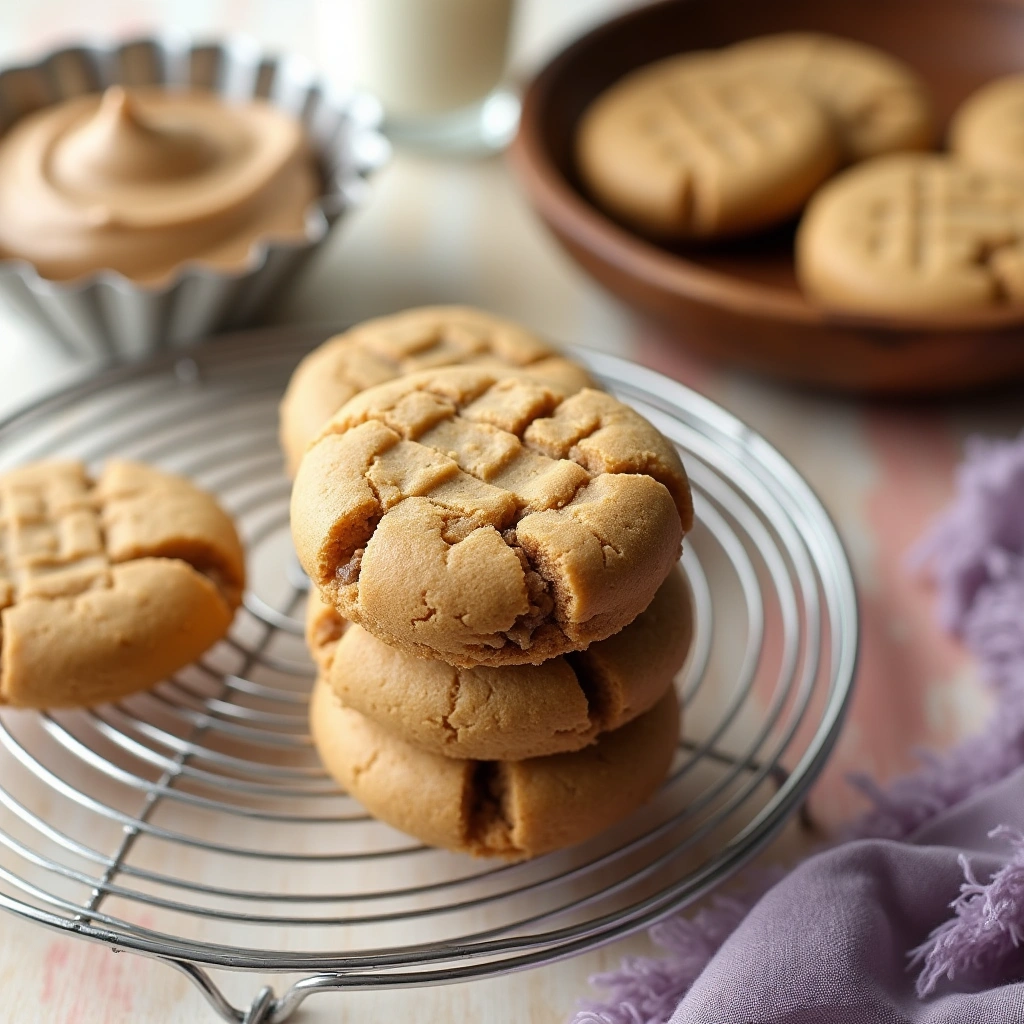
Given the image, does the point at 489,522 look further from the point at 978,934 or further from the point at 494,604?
the point at 978,934

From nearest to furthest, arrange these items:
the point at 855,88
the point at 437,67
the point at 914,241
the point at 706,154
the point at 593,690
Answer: the point at 593,690 → the point at 914,241 → the point at 706,154 → the point at 855,88 → the point at 437,67

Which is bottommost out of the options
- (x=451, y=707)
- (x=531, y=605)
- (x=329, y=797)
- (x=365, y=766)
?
(x=329, y=797)

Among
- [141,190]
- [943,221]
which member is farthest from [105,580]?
[943,221]

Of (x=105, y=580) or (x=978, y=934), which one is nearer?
(x=978, y=934)

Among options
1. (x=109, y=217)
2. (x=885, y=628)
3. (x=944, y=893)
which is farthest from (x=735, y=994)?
(x=109, y=217)

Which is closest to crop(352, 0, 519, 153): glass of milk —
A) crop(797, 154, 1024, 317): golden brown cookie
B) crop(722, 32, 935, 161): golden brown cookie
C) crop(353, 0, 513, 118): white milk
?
crop(353, 0, 513, 118): white milk

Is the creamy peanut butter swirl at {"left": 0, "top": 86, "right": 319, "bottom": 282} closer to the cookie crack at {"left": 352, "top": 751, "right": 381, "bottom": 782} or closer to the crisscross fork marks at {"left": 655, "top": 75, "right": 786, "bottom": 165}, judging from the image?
the crisscross fork marks at {"left": 655, "top": 75, "right": 786, "bottom": 165}

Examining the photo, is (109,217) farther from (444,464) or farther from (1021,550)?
(1021,550)
